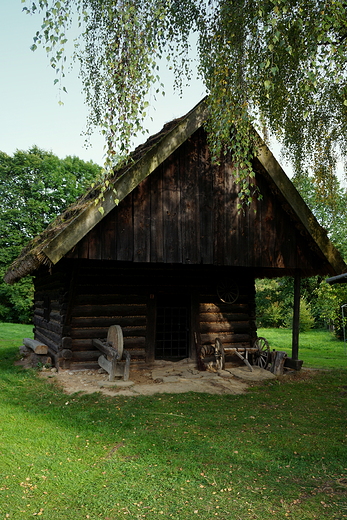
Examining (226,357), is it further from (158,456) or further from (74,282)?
(158,456)

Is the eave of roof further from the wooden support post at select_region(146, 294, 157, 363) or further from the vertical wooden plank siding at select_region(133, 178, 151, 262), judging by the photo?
the wooden support post at select_region(146, 294, 157, 363)

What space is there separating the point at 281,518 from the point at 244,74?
5.41 m

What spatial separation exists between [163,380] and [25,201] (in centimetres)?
2438

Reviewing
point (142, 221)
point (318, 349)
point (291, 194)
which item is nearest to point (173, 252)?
point (142, 221)

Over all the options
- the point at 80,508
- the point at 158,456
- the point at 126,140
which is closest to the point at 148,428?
the point at 158,456

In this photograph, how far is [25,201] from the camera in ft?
99.7

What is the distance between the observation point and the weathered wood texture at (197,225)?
905 cm

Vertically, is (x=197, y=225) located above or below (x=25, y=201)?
below

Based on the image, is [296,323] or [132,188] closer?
[132,188]

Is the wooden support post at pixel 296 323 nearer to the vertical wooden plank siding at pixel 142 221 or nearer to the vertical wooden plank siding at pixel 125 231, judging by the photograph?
the vertical wooden plank siding at pixel 142 221

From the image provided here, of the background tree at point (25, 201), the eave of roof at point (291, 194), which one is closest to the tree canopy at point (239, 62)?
the eave of roof at point (291, 194)

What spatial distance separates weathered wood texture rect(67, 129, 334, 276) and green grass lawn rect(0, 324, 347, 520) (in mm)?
3131

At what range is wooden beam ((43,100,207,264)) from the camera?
799 cm

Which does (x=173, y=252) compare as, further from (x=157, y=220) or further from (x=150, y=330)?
(x=150, y=330)
